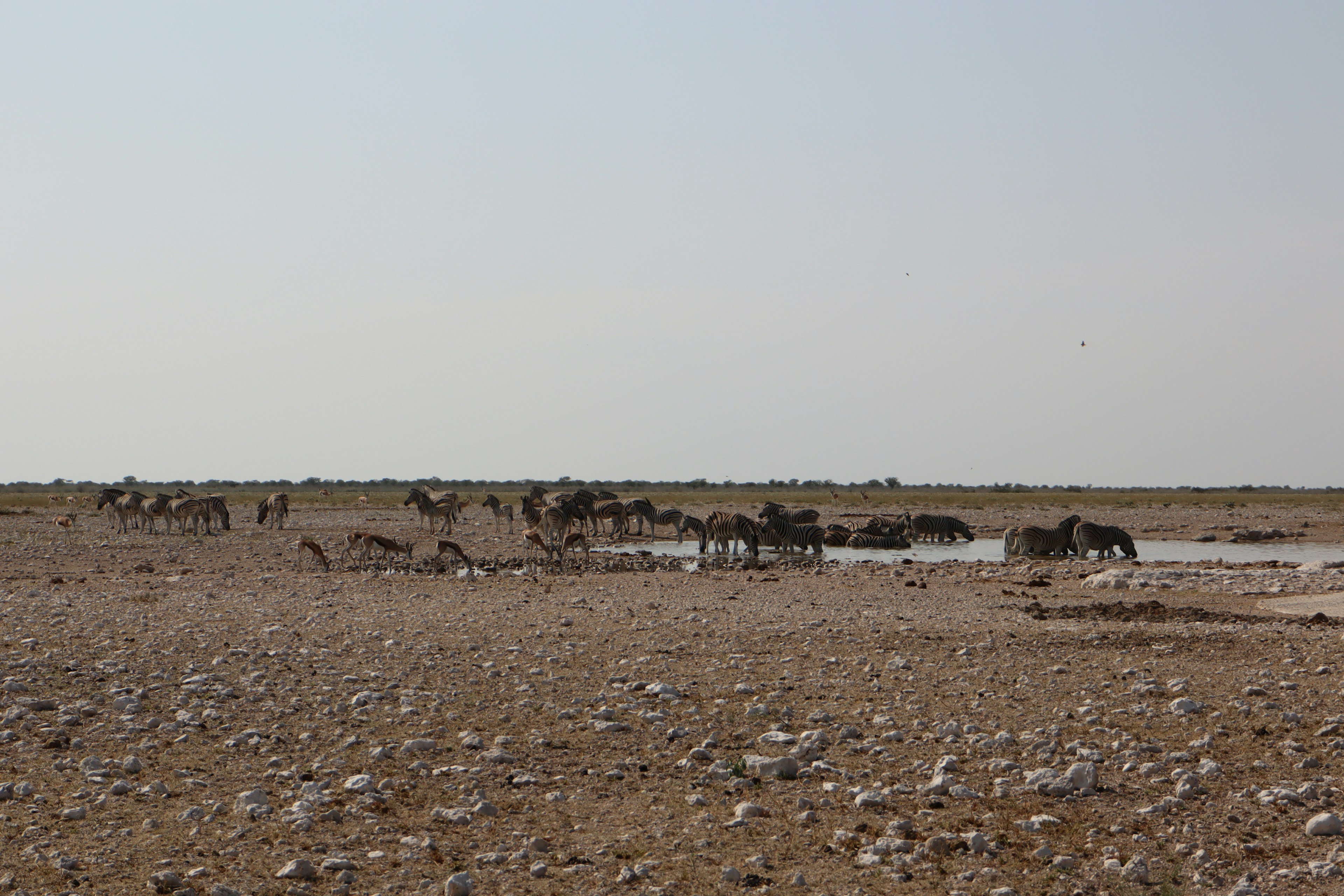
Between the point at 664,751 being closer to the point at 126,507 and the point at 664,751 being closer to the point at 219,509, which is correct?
the point at 219,509

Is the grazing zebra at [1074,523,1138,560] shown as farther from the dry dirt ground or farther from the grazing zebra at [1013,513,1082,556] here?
the dry dirt ground

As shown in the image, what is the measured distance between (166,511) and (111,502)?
5115 millimetres

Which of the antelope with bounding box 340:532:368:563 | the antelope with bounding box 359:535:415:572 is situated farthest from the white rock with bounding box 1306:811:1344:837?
the antelope with bounding box 340:532:368:563

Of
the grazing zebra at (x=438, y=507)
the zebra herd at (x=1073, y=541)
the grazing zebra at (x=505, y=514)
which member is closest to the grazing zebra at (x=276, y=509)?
the grazing zebra at (x=438, y=507)

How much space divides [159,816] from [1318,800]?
730 centimetres

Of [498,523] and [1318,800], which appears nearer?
[1318,800]

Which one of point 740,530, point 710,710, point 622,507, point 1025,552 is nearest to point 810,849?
point 710,710

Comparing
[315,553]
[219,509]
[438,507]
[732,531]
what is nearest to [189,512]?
[219,509]

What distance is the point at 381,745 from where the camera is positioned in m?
8.30

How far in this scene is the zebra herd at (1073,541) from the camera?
3300cm

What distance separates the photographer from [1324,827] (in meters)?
6.32

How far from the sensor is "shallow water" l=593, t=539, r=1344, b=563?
3189cm

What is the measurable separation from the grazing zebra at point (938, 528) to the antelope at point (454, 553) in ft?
65.6

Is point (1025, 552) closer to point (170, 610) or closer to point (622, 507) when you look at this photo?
point (622, 507)
